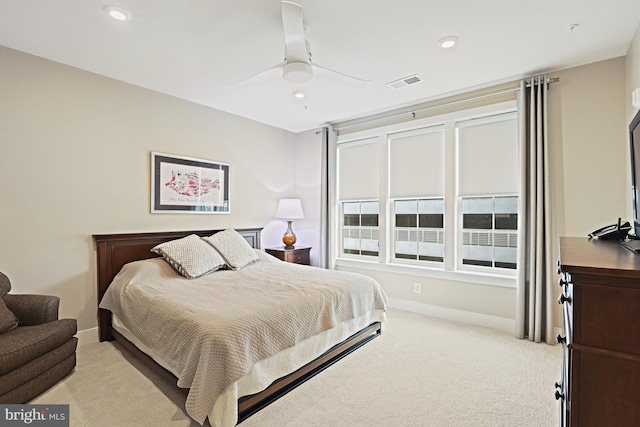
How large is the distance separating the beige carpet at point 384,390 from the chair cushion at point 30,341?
344mm

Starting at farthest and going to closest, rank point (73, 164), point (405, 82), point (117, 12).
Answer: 1. point (405, 82)
2. point (73, 164)
3. point (117, 12)

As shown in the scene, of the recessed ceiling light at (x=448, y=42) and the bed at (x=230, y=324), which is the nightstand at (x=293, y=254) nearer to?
the bed at (x=230, y=324)

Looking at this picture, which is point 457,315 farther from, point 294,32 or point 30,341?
point 30,341

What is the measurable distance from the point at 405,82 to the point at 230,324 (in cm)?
303

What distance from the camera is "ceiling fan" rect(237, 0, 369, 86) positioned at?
200 cm

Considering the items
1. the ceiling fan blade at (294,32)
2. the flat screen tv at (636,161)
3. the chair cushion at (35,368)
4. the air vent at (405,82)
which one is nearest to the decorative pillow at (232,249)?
the chair cushion at (35,368)

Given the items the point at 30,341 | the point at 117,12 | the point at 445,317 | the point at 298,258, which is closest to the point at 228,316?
the point at 30,341

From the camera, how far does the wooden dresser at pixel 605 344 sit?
2.91ft

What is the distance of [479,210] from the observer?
3787 mm

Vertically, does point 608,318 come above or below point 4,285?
above

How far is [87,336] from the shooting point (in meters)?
3.16

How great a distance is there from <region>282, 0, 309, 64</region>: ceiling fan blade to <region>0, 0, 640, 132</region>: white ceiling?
0.73 ft

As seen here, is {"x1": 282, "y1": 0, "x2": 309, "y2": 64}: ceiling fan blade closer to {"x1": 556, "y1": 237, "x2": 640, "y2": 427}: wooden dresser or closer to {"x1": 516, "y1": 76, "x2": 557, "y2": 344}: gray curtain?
{"x1": 556, "y1": 237, "x2": 640, "y2": 427}: wooden dresser

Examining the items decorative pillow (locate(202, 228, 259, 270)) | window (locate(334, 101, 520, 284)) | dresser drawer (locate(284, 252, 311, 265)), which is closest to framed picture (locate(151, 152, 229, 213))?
decorative pillow (locate(202, 228, 259, 270))
